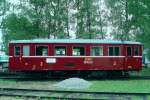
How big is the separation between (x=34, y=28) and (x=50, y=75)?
1183 cm

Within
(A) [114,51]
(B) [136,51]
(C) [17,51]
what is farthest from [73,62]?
(B) [136,51]

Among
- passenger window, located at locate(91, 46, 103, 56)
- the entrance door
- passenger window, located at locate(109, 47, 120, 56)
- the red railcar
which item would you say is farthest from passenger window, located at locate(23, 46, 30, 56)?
the entrance door

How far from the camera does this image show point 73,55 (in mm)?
31328

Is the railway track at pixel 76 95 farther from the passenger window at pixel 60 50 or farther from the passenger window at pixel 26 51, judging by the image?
the passenger window at pixel 60 50

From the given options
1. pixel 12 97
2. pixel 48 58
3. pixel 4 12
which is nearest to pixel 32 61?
pixel 48 58

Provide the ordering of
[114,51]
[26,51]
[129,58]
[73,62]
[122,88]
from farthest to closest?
1. [129,58]
2. [114,51]
3. [73,62]
4. [26,51]
5. [122,88]

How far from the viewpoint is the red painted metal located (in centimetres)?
3077

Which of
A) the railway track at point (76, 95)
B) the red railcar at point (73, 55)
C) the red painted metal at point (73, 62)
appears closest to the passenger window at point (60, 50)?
the red railcar at point (73, 55)

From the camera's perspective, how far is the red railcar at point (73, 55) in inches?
1212

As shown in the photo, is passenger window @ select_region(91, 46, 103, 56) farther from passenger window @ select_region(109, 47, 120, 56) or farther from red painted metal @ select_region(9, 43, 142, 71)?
passenger window @ select_region(109, 47, 120, 56)

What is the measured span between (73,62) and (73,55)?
50cm

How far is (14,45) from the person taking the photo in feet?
102

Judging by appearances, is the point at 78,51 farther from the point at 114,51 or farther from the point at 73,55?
the point at 114,51

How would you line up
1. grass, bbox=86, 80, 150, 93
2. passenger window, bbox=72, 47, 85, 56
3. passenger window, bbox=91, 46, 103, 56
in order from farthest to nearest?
passenger window, bbox=91, 46, 103, 56, passenger window, bbox=72, 47, 85, 56, grass, bbox=86, 80, 150, 93
